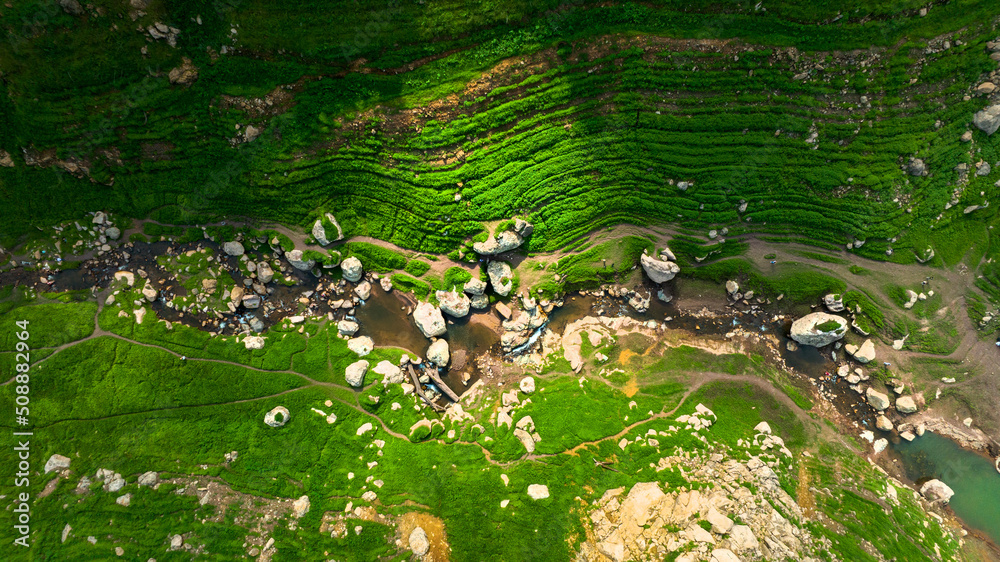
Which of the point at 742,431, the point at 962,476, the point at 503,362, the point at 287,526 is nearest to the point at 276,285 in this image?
the point at 287,526

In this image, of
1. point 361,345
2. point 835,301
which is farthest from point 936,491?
point 361,345

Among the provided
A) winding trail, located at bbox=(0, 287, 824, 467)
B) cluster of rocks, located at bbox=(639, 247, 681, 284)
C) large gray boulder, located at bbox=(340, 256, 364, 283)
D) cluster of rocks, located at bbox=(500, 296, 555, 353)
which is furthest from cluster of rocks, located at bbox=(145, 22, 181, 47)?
cluster of rocks, located at bbox=(639, 247, 681, 284)

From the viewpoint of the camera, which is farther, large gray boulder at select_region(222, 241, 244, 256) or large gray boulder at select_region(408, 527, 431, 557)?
large gray boulder at select_region(222, 241, 244, 256)

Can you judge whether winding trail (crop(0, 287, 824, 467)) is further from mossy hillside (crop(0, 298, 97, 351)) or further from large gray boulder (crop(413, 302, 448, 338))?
large gray boulder (crop(413, 302, 448, 338))

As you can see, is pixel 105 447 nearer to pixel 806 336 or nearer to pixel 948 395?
pixel 806 336

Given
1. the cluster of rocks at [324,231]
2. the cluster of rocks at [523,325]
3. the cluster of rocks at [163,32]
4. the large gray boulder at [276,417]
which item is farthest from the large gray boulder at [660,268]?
the cluster of rocks at [163,32]

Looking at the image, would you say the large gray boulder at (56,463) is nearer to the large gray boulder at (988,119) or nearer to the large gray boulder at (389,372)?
the large gray boulder at (389,372)
